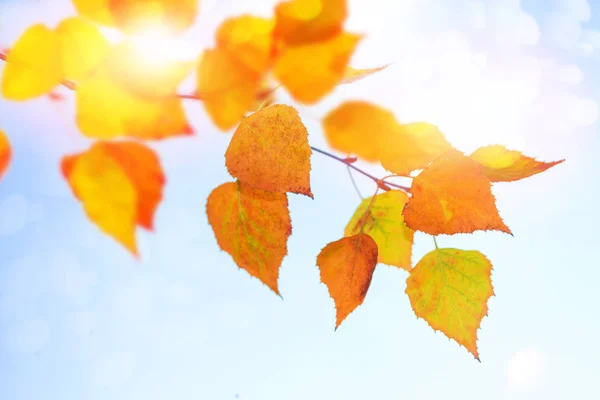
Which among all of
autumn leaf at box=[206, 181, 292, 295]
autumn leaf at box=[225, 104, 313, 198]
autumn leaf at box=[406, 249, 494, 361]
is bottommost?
autumn leaf at box=[406, 249, 494, 361]

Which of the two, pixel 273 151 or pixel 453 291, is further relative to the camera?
pixel 453 291

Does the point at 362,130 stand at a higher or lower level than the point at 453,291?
higher

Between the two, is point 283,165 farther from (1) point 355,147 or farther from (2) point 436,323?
(2) point 436,323

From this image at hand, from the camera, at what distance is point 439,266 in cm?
39

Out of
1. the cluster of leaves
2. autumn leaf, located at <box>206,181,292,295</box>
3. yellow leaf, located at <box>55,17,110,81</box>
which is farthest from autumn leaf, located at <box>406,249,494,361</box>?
yellow leaf, located at <box>55,17,110,81</box>

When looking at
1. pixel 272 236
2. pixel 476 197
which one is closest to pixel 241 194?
pixel 272 236

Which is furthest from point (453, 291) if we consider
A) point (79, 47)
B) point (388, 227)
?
point (79, 47)

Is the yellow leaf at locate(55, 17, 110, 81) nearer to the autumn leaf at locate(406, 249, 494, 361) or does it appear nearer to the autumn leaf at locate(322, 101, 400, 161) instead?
the autumn leaf at locate(322, 101, 400, 161)

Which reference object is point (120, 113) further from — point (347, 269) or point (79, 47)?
point (347, 269)

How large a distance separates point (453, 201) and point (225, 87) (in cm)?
15

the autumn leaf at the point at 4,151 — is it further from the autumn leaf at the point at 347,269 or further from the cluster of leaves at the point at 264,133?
the autumn leaf at the point at 347,269

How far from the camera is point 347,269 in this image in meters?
0.35

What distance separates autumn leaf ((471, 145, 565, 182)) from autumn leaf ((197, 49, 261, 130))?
162 mm

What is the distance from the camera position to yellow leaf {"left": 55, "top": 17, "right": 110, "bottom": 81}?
0.27 meters
